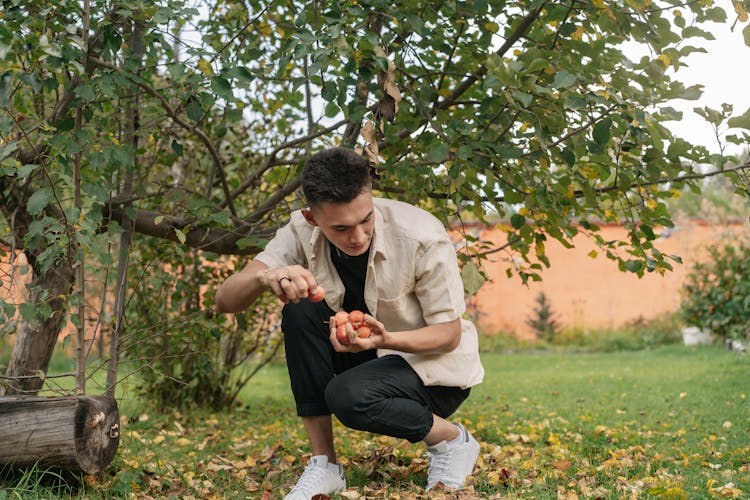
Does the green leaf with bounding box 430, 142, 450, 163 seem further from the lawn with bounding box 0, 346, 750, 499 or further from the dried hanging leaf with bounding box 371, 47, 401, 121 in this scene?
the lawn with bounding box 0, 346, 750, 499

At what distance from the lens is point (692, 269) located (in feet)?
33.6

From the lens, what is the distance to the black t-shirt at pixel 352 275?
272 centimetres

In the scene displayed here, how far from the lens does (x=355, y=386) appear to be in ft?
8.43

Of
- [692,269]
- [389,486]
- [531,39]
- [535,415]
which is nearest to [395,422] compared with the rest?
[389,486]

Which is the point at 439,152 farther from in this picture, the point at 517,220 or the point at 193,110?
the point at 193,110

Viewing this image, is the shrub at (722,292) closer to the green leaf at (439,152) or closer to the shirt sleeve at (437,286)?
the green leaf at (439,152)

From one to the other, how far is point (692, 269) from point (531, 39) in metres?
7.74

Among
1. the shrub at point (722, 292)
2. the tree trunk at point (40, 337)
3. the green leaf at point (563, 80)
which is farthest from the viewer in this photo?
the shrub at point (722, 292)

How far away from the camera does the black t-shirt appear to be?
2.72 metres

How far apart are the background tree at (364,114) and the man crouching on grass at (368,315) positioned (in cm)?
37

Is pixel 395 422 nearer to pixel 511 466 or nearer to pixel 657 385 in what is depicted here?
pixel 511 466

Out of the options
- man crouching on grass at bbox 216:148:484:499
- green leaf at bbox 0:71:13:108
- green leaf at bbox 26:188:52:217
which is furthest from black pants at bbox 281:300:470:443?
green leaf at bbox 0:71:13:108

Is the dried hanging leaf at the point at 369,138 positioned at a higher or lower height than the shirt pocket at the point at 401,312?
higher

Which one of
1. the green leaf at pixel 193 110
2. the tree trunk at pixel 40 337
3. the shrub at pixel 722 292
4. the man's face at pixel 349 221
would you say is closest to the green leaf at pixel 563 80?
the man's face at pixel 349 221
